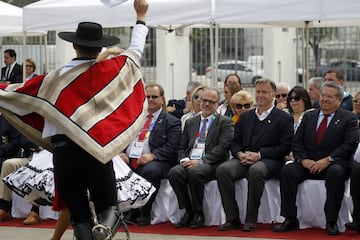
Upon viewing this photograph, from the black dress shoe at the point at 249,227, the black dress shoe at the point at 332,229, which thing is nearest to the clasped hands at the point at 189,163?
the black dress shoe at the point at 249,227

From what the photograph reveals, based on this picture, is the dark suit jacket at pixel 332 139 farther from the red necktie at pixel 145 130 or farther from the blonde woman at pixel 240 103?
the red necktie at pixel 145 130

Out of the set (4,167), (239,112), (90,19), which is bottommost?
(4,167)

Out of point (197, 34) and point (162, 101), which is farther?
point (197, 34)

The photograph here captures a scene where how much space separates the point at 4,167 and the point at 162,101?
1.97 meters

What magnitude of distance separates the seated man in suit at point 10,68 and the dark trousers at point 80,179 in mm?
11595

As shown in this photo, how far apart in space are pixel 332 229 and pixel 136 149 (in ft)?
7.96

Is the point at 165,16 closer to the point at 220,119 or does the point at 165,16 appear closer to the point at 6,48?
the point at 220,119

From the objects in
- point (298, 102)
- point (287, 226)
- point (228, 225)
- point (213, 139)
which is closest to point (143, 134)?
point (213, 139)

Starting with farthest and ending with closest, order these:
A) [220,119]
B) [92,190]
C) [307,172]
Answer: [220,119] < [307,172] < [92,190]

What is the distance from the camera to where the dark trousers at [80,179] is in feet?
20.7

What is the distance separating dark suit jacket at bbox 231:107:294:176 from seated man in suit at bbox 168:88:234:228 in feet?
0.80

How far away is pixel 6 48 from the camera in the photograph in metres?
19.5

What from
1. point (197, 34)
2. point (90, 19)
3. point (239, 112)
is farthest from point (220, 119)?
point (197, 34)

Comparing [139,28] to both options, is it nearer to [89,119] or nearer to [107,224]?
[89,119]
